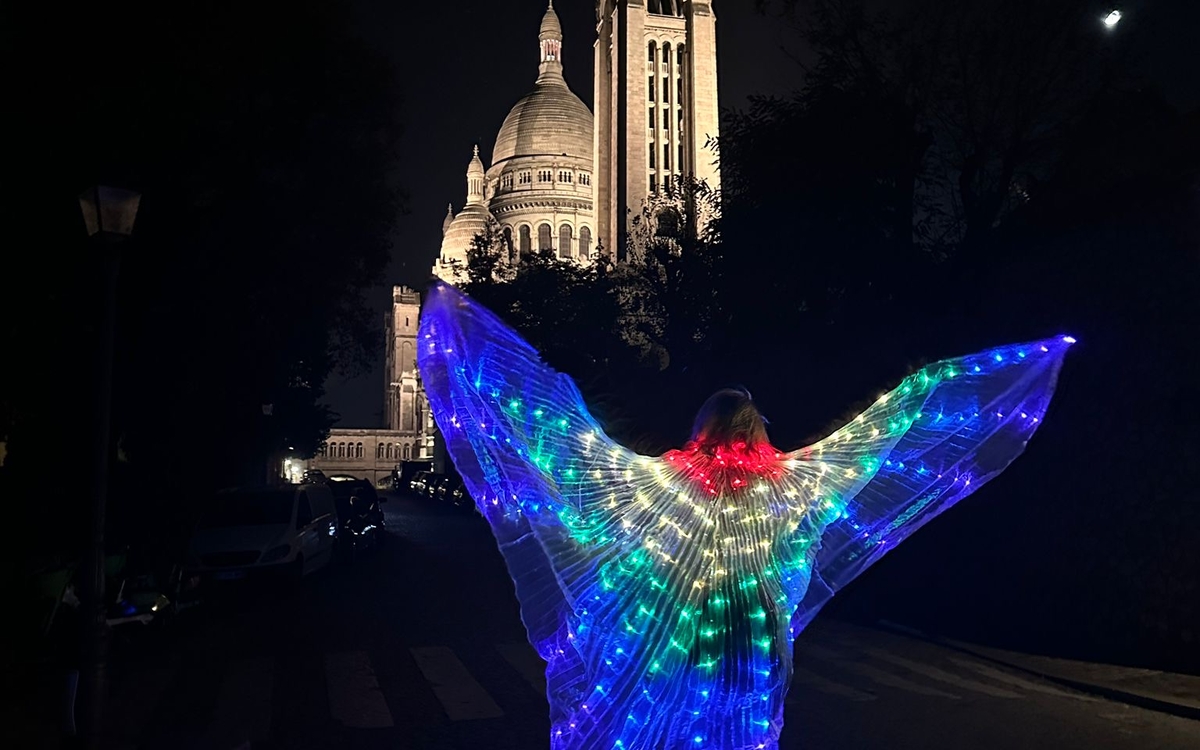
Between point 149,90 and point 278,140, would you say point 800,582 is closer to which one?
point 149,90

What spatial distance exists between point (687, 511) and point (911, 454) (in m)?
1.15

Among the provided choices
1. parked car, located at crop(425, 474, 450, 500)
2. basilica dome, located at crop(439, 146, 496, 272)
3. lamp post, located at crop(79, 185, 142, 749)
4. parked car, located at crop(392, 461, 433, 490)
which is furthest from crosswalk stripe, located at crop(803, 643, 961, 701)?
basilica dome, located at crop(439, 146, 496, 272)

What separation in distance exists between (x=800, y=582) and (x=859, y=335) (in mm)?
11958

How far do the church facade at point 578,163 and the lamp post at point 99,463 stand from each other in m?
18.6

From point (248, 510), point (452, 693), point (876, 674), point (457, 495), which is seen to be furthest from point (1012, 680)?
point (457, 495)

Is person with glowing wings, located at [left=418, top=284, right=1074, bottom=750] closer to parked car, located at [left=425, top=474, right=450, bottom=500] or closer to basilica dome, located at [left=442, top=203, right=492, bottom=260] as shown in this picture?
parked car, located at [left=425, top=474, right=450, bottom=500]

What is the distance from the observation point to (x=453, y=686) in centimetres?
873

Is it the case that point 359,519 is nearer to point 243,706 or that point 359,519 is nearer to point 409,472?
point 243,706

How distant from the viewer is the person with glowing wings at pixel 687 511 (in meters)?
3.96

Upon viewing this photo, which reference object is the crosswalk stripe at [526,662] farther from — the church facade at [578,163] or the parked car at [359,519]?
the church facade at [578,163]

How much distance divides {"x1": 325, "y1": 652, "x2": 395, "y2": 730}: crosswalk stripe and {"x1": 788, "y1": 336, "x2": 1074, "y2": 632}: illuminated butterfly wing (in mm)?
4487

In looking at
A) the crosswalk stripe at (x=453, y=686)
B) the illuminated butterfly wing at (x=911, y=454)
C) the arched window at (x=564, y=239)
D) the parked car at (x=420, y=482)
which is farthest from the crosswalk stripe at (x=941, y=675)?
the arched window at (x=564, y=239)

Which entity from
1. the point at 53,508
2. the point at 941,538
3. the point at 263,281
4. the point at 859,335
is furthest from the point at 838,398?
the point at 53,508

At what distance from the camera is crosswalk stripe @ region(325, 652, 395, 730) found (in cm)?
751
